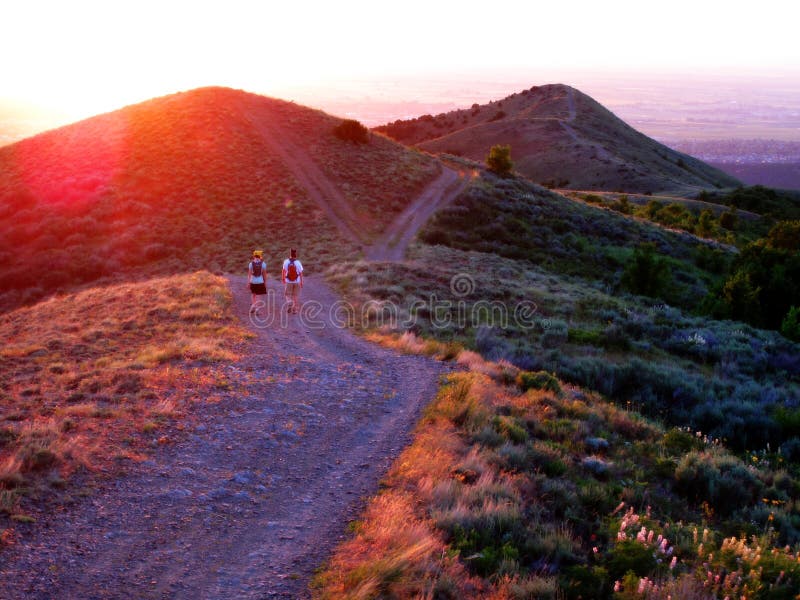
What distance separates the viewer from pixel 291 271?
1599 cm

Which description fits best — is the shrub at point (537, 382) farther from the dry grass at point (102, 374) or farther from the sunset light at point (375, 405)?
the dry grass at point (102, 374)

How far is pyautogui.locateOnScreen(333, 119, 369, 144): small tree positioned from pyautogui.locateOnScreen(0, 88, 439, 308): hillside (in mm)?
696

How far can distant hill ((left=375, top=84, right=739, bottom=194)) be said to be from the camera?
6569 centimetres

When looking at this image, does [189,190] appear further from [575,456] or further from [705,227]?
[705,227]

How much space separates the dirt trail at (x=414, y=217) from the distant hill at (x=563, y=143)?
29573 millimetres

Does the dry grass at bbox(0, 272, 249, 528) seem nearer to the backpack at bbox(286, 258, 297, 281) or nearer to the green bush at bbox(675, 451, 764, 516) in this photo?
the backpack at bbox(286, 258, 297, 281)

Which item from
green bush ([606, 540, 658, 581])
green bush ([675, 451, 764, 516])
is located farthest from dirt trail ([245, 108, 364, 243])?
green bush ([606, 540, 658, 581])

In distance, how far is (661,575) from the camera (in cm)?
524

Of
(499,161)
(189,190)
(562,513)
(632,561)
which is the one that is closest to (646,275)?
(499,161)

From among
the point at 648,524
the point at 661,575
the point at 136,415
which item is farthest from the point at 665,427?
the point at 136,415

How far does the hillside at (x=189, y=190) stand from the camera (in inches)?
→ 1103

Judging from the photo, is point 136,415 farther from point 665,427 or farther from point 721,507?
point 665,427

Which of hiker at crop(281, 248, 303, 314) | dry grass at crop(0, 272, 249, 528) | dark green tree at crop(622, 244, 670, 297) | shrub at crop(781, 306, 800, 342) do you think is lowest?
shrub at crop(781, 306, 800, 342)

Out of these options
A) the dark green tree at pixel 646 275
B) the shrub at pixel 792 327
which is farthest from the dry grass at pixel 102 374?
the dark green tree at pixel 646 275
